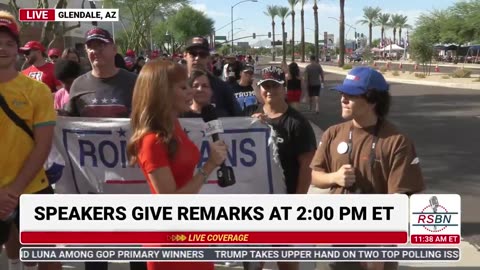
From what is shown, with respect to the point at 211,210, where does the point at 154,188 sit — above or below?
above

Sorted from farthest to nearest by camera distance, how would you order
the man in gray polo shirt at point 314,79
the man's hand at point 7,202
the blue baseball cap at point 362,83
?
the man in gray polo shirt at point 314,79, the man's hand at point 7,202, the blue baseball cap at point 362,83

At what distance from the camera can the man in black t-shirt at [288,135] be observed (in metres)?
4.34

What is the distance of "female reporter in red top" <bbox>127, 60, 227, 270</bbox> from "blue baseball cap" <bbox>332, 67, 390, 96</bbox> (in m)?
0.87

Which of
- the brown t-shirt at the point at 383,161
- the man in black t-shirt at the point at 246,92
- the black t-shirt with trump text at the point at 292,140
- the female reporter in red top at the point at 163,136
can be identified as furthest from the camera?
the man in black t-shirt at the point at 246,92

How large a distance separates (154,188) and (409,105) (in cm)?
2011

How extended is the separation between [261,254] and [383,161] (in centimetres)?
90

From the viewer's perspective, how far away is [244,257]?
3.57 metres

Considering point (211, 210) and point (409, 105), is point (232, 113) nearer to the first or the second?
point (211, 210)

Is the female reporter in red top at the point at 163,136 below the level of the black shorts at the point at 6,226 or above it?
above

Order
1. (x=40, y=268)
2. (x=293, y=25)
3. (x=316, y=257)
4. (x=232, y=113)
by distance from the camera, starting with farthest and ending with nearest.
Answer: (x=293, y=25) → (x=232, y=113) → (x=40, y=268) → (x=316, y=257)

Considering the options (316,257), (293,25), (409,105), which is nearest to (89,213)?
(316,257)

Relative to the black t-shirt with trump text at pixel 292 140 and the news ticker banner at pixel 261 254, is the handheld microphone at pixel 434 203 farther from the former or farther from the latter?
the black t-shirt with trump text at pixel 292 140

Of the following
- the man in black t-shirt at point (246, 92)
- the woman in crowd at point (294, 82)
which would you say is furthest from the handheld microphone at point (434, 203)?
the woman in crowd at point (294, 82)

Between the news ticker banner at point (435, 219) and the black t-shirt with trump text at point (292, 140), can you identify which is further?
the black t-shirt with trump text at point (292, 140)
